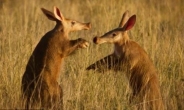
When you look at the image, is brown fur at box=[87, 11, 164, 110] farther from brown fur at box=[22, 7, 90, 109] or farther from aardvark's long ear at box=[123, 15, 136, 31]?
brown fur at box=[22, 7, 90, 109]

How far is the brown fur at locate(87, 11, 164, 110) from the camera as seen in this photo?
22.8ft

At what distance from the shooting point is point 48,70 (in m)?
6.71

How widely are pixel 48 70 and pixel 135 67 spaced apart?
4.47 ft

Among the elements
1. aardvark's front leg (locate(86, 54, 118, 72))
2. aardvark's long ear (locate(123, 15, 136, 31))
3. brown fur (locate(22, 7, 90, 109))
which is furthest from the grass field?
aardvark's long ear (locate(123, 15, 136, 31))

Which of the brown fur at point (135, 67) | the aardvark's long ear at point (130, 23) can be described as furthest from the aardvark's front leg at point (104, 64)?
the aardvark's long ear at point (130, 23)

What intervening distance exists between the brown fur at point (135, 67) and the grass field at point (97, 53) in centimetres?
12

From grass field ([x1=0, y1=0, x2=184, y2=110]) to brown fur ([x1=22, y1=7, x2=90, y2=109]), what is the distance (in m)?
0.18

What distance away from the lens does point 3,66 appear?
7.44 m

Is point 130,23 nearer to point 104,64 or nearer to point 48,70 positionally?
point 104,64

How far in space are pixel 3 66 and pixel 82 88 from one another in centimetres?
116

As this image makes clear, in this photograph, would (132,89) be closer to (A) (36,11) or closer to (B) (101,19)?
(B) (101,19)

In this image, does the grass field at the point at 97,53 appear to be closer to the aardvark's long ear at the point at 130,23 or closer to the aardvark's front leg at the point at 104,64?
the aardvark's front leg at the point at 104,64

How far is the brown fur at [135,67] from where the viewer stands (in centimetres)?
696

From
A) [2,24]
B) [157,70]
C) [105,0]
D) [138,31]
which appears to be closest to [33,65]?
[157,70]
